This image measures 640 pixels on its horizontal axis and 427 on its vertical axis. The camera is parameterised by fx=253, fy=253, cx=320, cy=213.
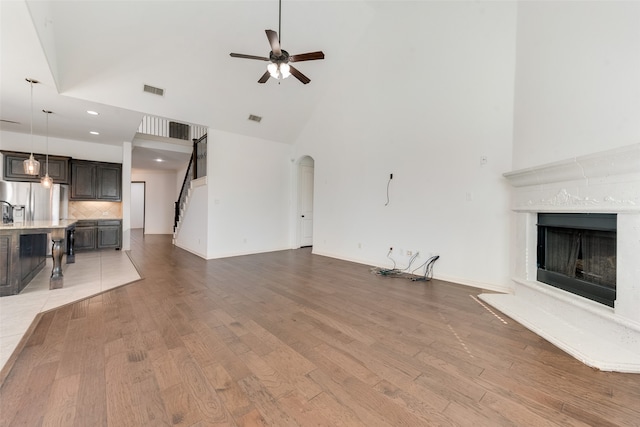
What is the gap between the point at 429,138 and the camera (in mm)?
4348

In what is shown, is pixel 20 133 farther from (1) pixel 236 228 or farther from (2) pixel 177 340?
(2) pixel 177 340

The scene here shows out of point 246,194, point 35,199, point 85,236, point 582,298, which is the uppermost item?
point 246,194

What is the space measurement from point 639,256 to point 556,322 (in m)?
0.92

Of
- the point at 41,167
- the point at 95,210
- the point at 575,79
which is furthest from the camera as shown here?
the point at 95,210

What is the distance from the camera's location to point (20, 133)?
5.69 m

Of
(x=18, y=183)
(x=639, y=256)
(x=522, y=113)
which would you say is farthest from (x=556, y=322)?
(x=18, y=183)

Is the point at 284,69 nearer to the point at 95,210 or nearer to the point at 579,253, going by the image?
the point at 579,253

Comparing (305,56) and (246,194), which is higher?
(305,56)

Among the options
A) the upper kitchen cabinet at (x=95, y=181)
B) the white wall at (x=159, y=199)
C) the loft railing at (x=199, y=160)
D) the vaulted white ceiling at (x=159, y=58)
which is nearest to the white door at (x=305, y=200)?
the vaulted white ceiling at (x=159, y=58)

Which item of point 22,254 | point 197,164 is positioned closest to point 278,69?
point 22,254

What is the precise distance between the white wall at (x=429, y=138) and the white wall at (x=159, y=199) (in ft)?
27.3

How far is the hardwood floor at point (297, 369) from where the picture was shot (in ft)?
4.69

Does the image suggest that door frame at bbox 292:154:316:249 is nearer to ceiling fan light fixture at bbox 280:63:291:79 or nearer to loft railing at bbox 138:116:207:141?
loft railing at bbox 138:116:207:141

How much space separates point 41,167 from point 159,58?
14.5 ft
